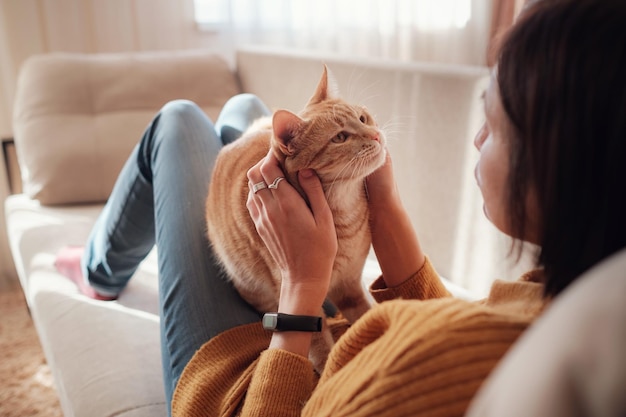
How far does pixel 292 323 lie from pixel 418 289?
0.26 meters

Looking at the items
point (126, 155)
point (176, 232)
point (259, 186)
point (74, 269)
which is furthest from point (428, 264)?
point (126, 155)

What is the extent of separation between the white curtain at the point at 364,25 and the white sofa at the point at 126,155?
0.82ft

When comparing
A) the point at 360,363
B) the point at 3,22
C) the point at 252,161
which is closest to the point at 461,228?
the point at 252,161

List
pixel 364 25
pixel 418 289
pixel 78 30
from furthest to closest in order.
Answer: pixel 364 25 → pixel 78 30 → pixel 418 289

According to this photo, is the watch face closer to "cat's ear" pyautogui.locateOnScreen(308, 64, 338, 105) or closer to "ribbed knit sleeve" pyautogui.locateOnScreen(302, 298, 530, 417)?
"ribbed knit sleeve" pyautogui.locateOnScreen(302, 298, 530, 417)

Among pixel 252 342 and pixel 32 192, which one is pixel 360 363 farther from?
pixel 32 192

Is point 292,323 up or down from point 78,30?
down

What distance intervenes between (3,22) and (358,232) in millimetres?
2046

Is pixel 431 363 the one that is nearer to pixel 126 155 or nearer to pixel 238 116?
pixel 238 116

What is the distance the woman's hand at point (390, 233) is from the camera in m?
0.96

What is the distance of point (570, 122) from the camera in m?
0.43

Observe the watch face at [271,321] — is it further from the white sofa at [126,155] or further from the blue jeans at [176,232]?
the white sofa at [126,155]

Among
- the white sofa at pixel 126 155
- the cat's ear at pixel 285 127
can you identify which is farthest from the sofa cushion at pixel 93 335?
the cat's ear at pixel 285 127

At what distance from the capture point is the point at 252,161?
3.44 feet
